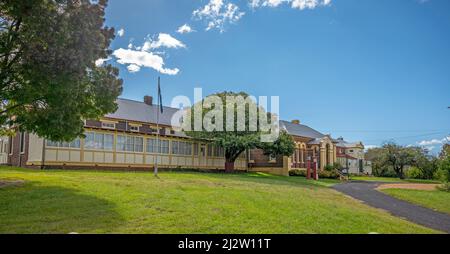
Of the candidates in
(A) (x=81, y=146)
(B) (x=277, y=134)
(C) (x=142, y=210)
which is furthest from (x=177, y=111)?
(C) (x=142, y=210)

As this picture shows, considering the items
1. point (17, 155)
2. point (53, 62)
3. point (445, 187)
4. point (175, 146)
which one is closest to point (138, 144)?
point (175, 146)

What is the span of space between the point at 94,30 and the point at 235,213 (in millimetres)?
7792

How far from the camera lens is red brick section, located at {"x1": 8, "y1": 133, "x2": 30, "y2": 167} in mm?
22422

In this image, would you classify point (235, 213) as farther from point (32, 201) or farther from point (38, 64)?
point (38, 64)

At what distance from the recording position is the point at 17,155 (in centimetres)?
2450

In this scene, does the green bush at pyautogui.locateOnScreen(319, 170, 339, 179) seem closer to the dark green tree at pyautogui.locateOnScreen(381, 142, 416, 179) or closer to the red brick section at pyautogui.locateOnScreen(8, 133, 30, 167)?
the dark green tree at pyautogui.locateOnScreen(381, 142, 416, 179)

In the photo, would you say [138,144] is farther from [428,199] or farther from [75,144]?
[428,199]

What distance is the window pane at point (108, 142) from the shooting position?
23672 millimetres

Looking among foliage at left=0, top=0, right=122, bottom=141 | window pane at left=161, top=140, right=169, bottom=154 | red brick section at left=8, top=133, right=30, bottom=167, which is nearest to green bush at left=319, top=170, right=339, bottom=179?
window pane at left=161, top=140, right=169, bottom=154

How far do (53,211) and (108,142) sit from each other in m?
15.4

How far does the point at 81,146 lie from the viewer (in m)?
22.4

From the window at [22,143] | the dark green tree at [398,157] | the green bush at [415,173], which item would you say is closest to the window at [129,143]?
the window at [22,143]

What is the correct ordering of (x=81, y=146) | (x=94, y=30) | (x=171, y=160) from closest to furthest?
(x=94, y=30), (x=81, y=146), (x=171, y=160)

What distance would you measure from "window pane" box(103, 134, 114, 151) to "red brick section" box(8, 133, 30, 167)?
474 centimetres
